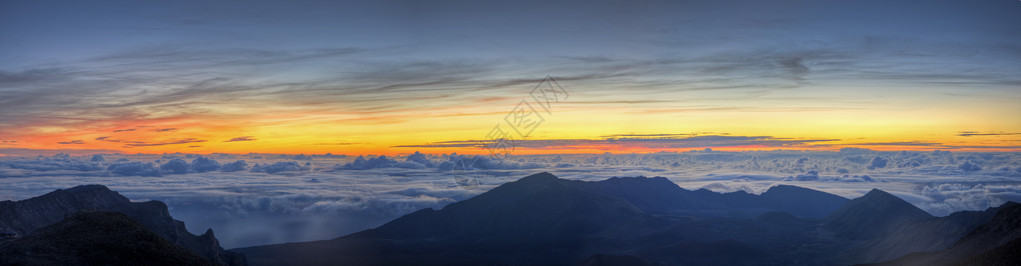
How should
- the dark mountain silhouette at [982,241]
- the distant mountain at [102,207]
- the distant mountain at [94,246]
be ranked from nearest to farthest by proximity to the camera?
the distant mountain at [94,246], the dark mountain silhouette at [982,241], the distant mountain at [102,207]

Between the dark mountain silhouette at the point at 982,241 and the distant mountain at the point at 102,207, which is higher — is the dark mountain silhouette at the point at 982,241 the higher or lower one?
the lower one

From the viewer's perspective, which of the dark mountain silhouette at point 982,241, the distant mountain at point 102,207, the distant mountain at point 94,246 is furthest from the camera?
the distant mountain at point 102,207

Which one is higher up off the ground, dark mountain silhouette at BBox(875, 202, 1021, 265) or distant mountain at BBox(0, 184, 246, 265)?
distant mountain at BBox(0, 184, 246, 265)

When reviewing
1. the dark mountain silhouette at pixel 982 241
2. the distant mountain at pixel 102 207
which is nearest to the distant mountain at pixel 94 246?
the distant mountain at pixel 102 207

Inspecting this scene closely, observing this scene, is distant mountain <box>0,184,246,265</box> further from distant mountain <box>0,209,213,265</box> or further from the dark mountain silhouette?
the dark mountain silhouette

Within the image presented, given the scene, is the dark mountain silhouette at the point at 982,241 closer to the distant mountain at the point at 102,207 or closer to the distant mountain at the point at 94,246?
the distant mountain at the point at 94,246

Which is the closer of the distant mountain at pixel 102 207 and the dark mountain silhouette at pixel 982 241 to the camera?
the dark mountain silhouette at pixel 982 241

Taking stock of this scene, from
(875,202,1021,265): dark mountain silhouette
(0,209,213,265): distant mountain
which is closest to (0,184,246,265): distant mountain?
(0,209,213,265): distant mountain
